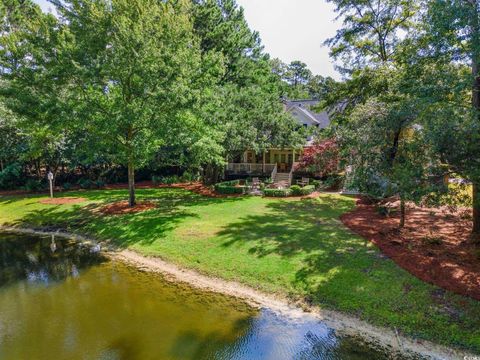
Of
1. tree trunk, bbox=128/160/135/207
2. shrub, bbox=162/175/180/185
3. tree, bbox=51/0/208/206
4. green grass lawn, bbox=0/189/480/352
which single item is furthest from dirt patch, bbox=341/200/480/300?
shrub, bbox=162/175/180/185

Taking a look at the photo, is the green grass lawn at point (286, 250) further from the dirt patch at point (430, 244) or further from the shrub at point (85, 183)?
the shrub at point (85, 183)

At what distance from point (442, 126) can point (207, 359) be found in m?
8.83

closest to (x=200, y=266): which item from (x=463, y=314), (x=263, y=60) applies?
(x=463, y=314)

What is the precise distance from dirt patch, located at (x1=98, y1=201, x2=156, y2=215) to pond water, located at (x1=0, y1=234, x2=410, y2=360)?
6.85m

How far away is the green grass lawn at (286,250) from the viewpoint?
849cm

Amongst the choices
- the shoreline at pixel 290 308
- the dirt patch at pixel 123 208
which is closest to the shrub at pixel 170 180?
the dirt patch at pixel 123 208

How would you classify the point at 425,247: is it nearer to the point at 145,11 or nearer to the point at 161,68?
the point at 161,68

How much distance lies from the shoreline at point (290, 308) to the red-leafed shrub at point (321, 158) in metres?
9.26

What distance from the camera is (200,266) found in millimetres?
12070

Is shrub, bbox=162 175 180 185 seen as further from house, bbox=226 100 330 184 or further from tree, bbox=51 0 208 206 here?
tree, bbox=51 0 208 206

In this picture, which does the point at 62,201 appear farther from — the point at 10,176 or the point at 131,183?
the point at 10,176

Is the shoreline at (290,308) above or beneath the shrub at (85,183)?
beneath

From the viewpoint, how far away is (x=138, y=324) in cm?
860

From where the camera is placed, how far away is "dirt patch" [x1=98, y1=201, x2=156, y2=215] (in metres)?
18.8
